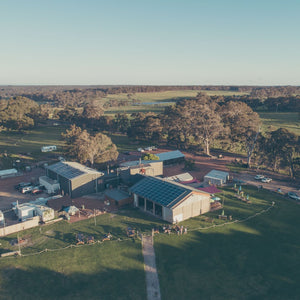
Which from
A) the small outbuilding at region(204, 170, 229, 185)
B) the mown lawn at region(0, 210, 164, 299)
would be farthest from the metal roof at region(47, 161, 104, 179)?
the small outbuilding at region(204, 170, 229, 185)

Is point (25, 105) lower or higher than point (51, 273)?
higher

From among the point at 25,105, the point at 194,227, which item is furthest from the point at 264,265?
the point at 25,105

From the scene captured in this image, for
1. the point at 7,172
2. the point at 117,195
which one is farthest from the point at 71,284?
the point at 7,172

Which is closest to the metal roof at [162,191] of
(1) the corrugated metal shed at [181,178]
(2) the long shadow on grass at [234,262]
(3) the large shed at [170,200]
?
(3) the large shed at [170,200]

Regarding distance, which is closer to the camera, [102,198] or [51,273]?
[51,273]

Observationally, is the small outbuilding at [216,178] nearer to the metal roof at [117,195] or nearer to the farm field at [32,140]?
the metal roof at [117,195]

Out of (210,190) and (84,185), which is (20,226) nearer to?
(84,185)

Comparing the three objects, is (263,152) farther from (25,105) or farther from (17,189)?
(25,105)
